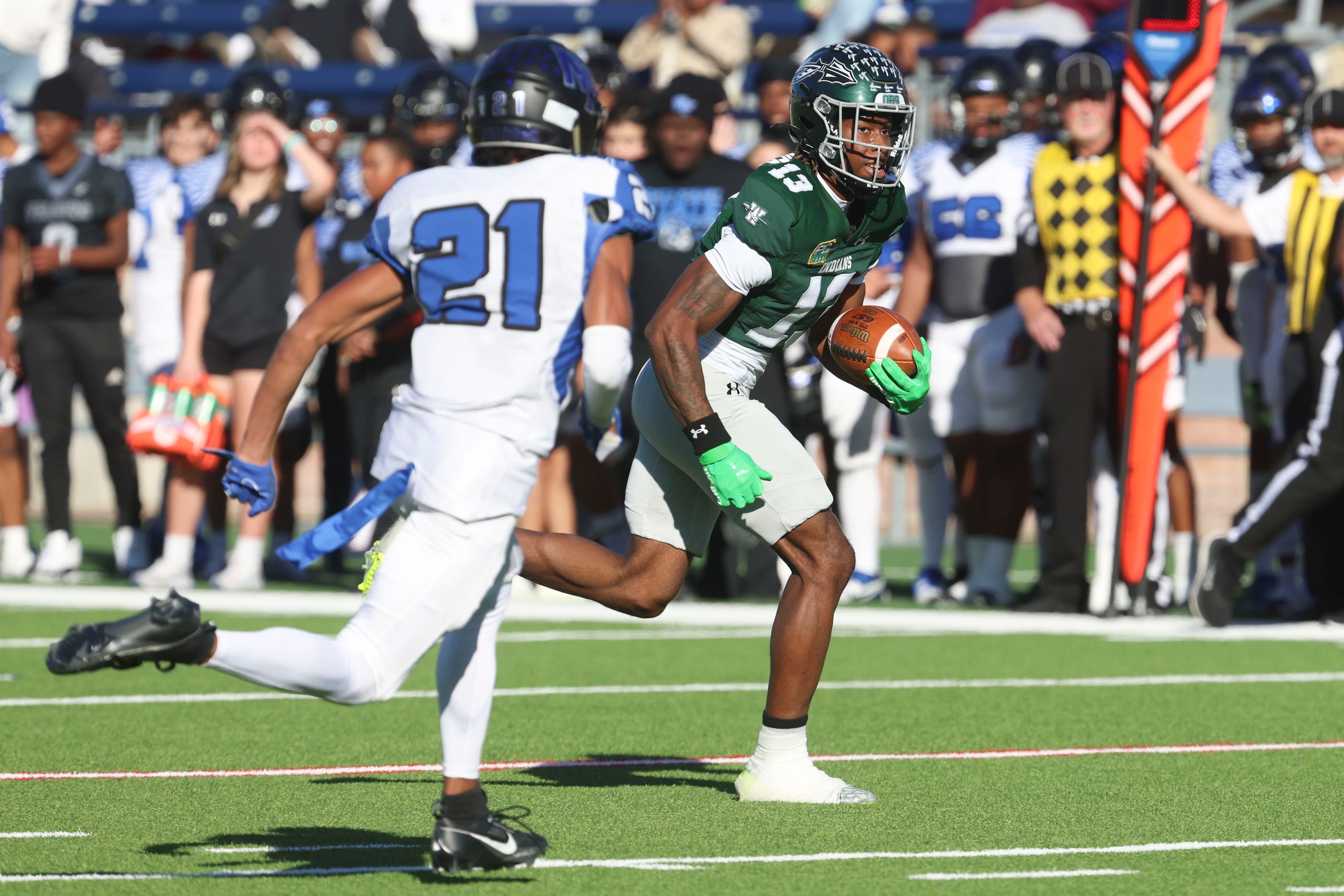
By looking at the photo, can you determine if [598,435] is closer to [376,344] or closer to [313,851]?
[313,851]

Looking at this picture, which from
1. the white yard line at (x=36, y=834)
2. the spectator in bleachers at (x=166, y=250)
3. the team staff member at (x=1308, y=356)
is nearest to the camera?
the white yard line at (x=36, y=834)

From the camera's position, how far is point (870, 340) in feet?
16.1

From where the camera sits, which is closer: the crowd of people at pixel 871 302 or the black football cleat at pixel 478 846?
the black football cleat at pixel 478 846

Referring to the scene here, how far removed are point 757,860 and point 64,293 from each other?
6764 mm

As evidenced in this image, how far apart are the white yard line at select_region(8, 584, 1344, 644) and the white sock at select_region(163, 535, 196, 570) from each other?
23 cm

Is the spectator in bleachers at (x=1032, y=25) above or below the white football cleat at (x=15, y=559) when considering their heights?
above

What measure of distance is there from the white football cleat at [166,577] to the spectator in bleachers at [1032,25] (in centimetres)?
631

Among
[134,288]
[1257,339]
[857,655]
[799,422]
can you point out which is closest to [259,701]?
[857,655]

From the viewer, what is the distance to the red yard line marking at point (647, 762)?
500cm

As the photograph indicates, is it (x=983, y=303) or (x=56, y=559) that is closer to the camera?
(x=983, y=303)

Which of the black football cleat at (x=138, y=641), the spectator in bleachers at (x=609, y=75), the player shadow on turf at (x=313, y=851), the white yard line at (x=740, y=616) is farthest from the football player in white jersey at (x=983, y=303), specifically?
the black football cleat at (x=138, y=641)

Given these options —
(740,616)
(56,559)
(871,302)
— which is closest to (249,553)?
(56,559)

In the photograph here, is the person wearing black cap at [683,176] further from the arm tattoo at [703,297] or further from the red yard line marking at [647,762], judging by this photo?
the arm tattoo at [703,297]

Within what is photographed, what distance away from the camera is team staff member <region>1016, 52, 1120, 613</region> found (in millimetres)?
8664
